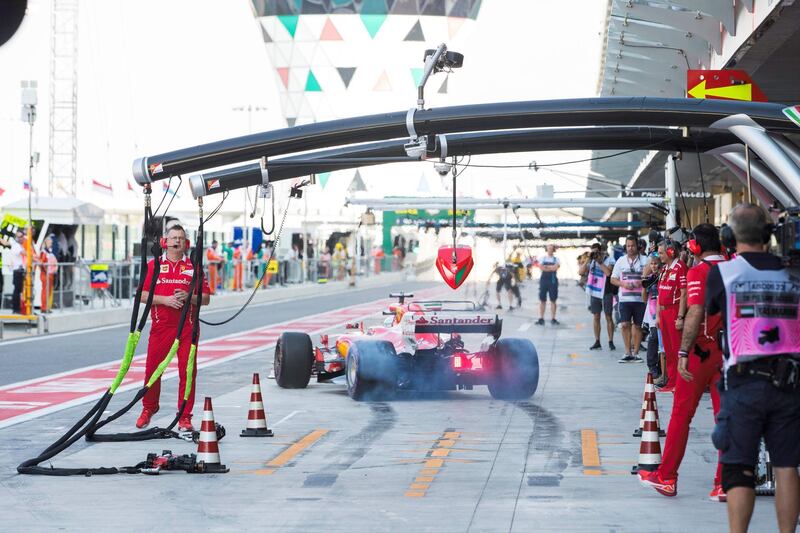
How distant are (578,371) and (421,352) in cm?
454

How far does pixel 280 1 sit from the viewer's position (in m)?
128

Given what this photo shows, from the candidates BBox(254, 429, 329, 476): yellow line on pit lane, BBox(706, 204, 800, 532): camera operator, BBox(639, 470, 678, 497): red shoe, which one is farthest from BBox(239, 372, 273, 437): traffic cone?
BBox(706, 204, 800, 532): camera operator

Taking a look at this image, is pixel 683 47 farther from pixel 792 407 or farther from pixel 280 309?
pixel 280 309

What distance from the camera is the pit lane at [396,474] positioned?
792 cm

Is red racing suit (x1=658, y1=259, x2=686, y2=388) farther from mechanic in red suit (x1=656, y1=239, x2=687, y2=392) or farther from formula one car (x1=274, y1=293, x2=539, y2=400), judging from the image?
formula one car (x1=274, y1=293, x2=539, y2=400)

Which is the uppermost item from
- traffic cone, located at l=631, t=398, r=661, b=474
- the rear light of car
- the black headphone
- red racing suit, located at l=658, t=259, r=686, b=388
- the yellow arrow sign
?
the yellow arrow sign

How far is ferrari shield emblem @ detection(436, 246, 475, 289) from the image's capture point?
15.6 m

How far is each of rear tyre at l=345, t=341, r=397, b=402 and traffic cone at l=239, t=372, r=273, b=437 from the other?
2.61m

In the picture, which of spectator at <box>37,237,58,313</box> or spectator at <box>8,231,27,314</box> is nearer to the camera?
spectator at <box>37,237,58,313</box>

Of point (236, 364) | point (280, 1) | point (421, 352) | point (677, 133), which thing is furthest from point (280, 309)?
point (280, 1)

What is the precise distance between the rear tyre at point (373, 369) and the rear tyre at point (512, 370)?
44.2 inches

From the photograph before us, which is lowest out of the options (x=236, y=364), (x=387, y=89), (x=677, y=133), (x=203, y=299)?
(x=236, y=364)

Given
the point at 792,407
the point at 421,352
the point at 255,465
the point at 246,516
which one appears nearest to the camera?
the point at 792,407

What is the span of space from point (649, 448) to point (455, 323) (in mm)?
5140
